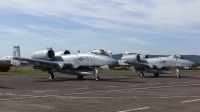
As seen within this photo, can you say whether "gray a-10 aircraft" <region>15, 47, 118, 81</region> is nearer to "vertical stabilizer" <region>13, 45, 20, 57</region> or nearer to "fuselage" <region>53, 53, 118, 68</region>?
"fuselage" <region>53, 53, 118, 68</region>

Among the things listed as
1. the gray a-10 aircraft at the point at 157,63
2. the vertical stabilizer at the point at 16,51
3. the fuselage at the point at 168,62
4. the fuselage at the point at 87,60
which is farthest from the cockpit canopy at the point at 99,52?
the vertical stabilizer at the point at 16,51

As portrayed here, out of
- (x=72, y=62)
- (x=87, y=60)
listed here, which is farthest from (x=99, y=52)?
(x=72, y=62)

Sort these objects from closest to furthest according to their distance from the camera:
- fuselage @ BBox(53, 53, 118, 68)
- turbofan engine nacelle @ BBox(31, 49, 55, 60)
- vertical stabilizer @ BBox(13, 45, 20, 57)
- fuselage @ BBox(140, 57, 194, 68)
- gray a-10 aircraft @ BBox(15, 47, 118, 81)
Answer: fuselage @ BBox(53, 53, 118, 68) < gray a-10 aircraft @ BBox(15, 47, 118, 81) < turbofan engine nacelle @ BBox(31, 49, 55, 60) < fuselage @ BBox(140, 57, 194, 68) < vertical stabilizer @ BBox(13, 45, 20, 57)

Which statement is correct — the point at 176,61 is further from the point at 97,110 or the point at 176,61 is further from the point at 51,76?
the point at 97,110

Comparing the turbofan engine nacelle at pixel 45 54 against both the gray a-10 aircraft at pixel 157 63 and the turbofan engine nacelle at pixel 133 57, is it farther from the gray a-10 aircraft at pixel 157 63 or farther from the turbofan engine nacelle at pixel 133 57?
the turbofan engine nacelle at pixel 133 57

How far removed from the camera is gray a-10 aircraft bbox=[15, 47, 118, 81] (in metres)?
29.1

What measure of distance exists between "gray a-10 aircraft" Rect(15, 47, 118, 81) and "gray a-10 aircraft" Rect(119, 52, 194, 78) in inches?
358

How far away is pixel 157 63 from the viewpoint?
41.3 metres

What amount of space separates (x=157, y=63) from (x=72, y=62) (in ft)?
49.9

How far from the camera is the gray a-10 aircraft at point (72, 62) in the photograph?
2914 cm

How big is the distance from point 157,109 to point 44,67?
22.7 m

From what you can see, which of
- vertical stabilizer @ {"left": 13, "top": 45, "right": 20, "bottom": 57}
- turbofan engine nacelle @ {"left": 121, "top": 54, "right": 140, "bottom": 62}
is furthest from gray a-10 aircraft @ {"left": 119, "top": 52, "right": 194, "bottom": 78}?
vertical stabilizer @ {"left": 13, "top": 45, "right": 20, "bottom": 57}

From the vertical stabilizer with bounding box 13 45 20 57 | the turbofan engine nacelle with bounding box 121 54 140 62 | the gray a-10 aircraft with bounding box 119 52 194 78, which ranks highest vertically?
the vertical stabilizer with bounding box 13 45 20 57

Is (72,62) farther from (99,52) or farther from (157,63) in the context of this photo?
(157,63)
